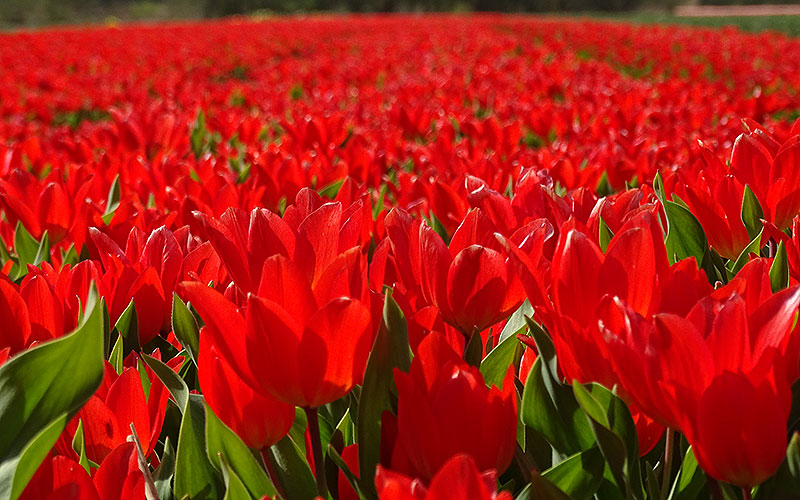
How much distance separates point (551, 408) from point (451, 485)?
272mm

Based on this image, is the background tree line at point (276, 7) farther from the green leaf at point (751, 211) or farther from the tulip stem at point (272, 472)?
the tulip stem at point (272, 472)

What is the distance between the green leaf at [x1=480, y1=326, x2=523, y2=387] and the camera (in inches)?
35.1

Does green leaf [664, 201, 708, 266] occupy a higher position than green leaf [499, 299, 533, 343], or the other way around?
green leaf [664, 201, 708, 266]

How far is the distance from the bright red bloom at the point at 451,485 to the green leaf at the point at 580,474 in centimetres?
19

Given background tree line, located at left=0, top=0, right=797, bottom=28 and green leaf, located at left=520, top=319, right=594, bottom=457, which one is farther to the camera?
background tree line, located at left=0, top=0, right=797, bottom=28

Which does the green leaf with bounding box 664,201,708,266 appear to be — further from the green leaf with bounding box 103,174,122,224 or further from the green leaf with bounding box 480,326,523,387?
the green leaf with bounding box 103,174,122,224

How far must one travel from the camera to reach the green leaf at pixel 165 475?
Result: 842 mm

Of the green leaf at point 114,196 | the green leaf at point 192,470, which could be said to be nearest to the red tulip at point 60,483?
the green leaf at point 192,470

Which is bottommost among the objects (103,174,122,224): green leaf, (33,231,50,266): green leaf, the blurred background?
the blurred background

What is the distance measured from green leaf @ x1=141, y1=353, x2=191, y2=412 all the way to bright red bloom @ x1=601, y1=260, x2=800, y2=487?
0.47 metres

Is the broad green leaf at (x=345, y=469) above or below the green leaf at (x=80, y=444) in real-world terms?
above

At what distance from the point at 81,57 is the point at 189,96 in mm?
6870

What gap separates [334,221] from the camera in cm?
104

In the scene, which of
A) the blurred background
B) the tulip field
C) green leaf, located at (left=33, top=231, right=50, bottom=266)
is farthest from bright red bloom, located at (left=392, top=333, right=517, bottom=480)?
the blurred background
